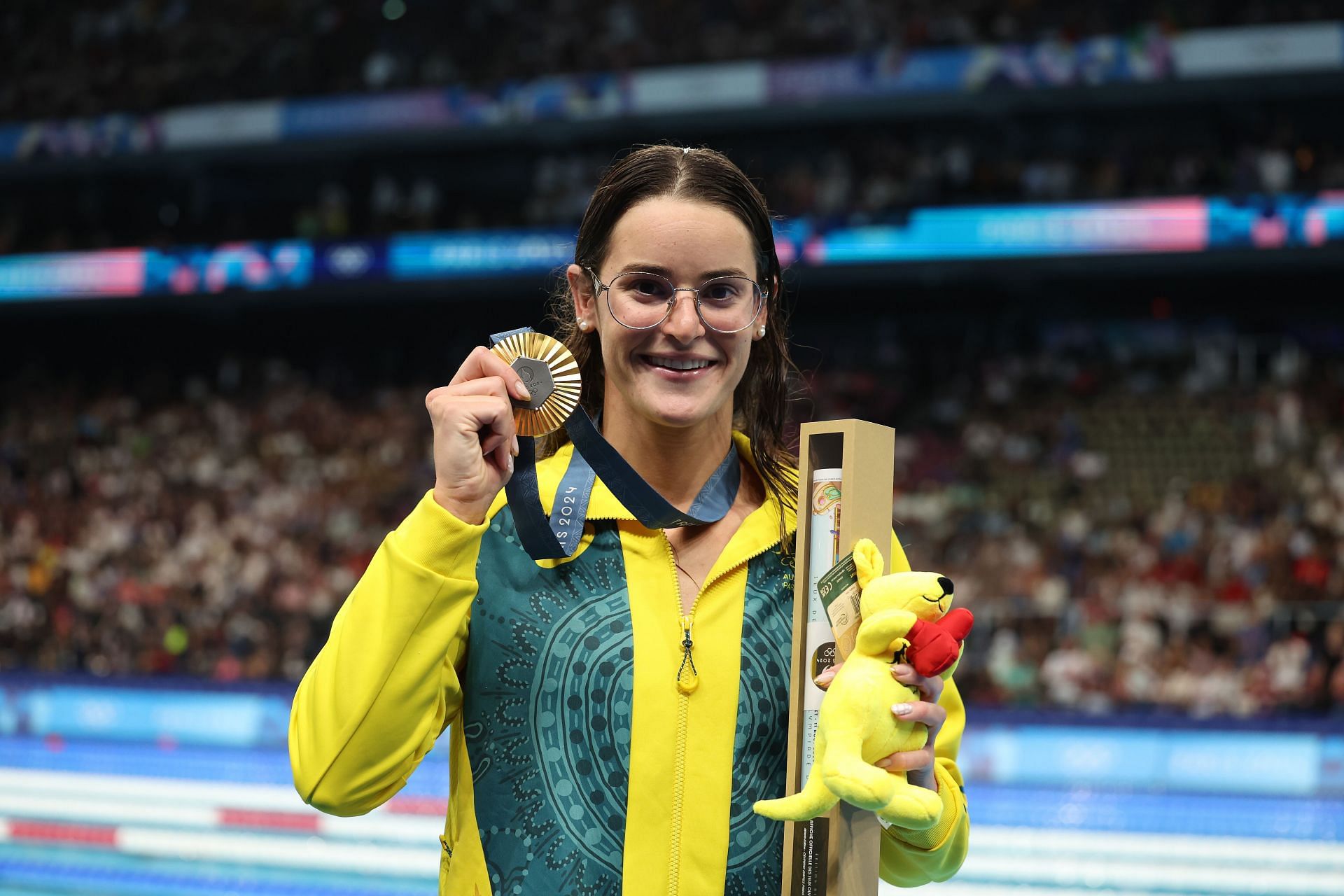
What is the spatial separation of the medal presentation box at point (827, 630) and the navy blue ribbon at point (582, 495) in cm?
17

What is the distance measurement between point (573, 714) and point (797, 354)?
12907 mm

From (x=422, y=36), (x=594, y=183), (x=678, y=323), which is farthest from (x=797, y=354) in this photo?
(x=678, y=323)

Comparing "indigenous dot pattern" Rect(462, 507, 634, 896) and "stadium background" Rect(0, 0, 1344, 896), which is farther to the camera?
"stadium background" Rect(0, 0, 1344, 896)

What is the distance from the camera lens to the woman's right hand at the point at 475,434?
1259 millimetres

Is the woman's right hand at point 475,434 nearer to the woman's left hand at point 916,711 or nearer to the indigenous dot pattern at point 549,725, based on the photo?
the indigenous dot pattern at point 549,725

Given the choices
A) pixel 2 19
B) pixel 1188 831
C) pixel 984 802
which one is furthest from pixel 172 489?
pixel 1188 831

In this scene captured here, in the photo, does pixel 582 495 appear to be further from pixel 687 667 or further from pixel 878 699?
pixel 878 699

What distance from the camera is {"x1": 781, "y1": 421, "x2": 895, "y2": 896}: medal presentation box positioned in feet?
4.11

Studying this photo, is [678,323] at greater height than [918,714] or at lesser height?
greater

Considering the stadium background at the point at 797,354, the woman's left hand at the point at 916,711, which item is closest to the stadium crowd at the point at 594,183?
the stadium background at the point at 797,354

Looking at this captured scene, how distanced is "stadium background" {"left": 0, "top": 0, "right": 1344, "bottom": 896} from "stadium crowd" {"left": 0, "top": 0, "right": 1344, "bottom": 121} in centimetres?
7

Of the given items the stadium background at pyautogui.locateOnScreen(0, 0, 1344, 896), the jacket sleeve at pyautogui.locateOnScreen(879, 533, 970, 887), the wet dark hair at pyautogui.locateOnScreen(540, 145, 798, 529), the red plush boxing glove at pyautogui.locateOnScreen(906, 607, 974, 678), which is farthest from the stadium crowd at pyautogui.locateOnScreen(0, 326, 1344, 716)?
the red plush boxing glove at pyautogui.locateOnScreen(906, 607, 974, 678)

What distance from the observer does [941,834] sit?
1356mm

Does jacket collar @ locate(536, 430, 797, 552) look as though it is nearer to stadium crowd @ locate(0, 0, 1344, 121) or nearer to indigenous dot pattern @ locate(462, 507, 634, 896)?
indigenous dot pattern @ locate(462, 507, 634, 896)
